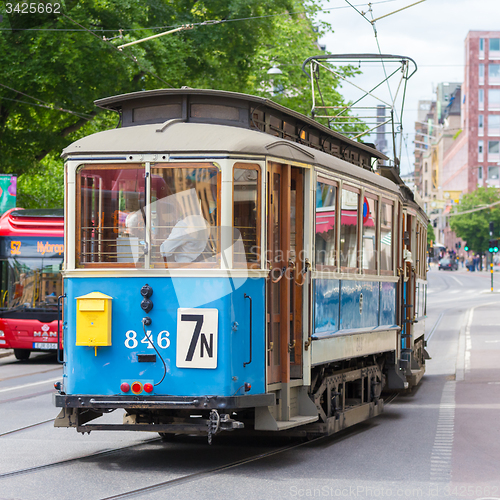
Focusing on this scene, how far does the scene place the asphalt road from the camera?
22.7ft

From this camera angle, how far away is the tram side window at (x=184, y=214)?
7.62 meters

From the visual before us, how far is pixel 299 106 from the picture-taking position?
117ft

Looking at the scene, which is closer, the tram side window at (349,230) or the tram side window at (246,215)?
the tram side window at (246,215)

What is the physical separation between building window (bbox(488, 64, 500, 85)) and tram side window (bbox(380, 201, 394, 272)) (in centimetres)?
10310

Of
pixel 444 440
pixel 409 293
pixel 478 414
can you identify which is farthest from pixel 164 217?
pixel 409 293

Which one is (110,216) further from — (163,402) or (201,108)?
(163,402)

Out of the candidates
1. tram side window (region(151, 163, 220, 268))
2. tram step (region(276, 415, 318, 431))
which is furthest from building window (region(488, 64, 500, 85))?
tram side window (region(151, 163, 220, 268))

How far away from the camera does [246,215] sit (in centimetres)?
777

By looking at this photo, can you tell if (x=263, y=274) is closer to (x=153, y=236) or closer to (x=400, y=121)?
(x=153, y=236)

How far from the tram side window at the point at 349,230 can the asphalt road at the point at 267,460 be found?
191cm

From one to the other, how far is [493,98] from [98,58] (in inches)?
3694

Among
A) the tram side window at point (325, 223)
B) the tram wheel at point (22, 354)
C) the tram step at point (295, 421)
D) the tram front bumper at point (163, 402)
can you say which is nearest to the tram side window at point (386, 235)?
the tram side window at point (325, 223)

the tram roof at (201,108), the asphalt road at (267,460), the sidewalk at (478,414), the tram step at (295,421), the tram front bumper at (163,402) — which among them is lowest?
the sidewalk at (478,414)

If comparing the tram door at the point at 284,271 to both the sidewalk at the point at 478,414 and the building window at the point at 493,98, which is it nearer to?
the sidewalk at the point at 478,414
